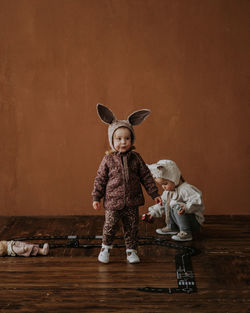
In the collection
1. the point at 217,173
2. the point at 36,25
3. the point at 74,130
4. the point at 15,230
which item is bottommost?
the point at 15,230

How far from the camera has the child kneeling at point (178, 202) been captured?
3.50 meters

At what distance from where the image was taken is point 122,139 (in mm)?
3076

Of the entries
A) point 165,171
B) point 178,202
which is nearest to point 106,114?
point 165,171

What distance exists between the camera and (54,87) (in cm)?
409

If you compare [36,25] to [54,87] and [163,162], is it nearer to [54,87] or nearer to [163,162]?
[54,87]

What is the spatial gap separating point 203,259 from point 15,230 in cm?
148

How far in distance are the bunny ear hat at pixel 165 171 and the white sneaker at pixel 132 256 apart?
63 centimetres

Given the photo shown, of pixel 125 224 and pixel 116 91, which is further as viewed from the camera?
pixel 116 91

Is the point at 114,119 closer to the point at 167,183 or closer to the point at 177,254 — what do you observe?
the point at 167,183

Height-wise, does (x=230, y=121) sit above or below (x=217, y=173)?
above

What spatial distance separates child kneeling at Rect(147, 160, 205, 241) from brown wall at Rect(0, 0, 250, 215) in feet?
1.93

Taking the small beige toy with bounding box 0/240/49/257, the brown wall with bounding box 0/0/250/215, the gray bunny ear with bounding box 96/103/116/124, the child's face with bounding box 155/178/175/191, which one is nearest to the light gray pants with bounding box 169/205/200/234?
the child's face with bounding box 155/178/175/191

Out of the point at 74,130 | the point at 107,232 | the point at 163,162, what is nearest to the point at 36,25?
the point at 74,130

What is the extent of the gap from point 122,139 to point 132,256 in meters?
0.71
